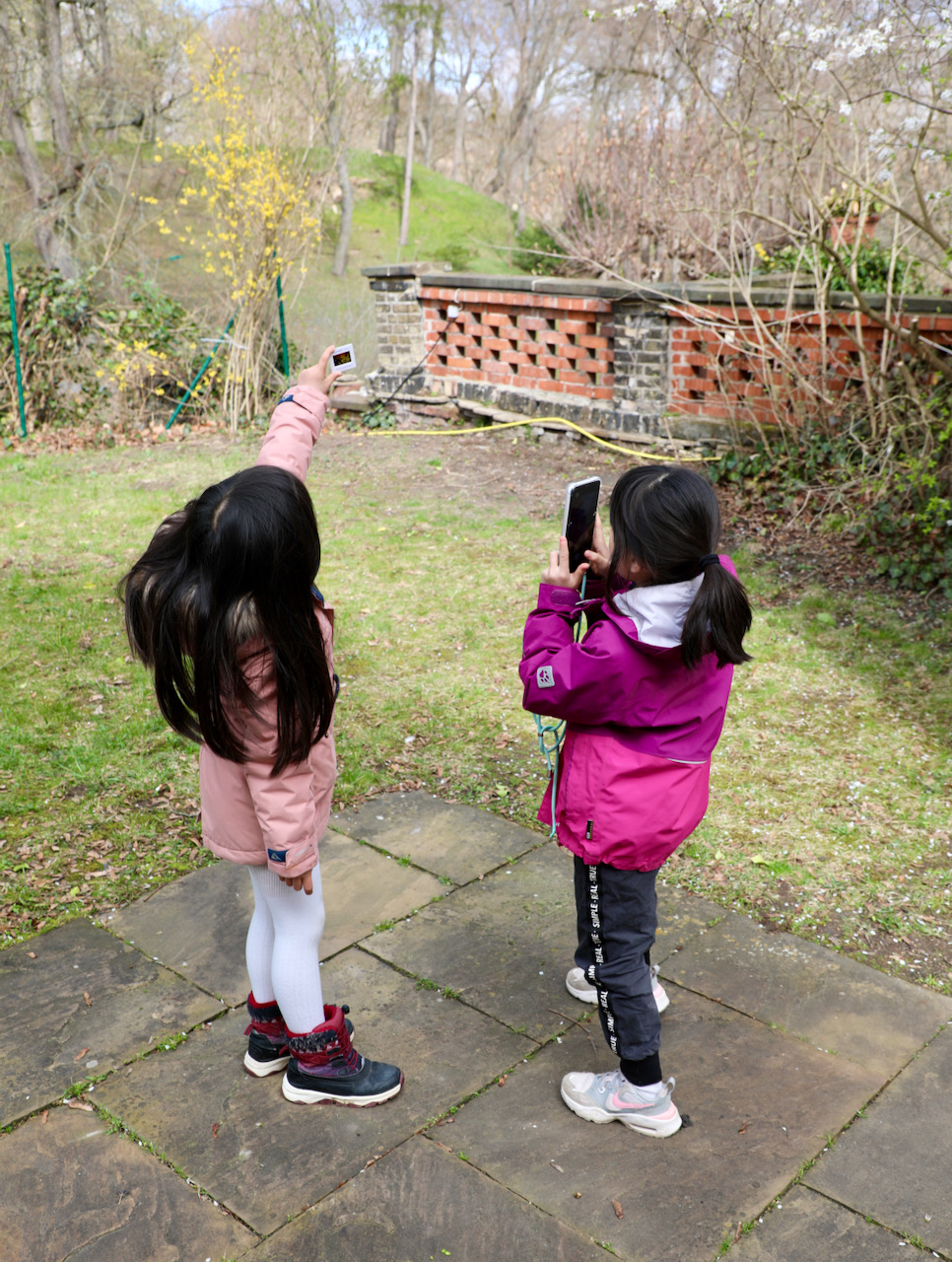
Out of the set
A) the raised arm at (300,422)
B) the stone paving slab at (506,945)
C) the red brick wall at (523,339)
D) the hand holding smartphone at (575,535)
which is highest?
the red brick wall at (523,339)

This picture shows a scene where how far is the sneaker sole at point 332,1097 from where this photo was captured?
221 cm

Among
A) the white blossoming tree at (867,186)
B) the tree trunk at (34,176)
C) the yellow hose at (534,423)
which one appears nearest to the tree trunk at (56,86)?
the tree trunk at (34,176)

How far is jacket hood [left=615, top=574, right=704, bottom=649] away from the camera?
191 centimetres

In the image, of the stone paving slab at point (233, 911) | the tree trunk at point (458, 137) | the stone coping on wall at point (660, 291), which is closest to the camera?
the stone paving slab at point (233, 911)

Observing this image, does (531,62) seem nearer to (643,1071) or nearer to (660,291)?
(660,291)

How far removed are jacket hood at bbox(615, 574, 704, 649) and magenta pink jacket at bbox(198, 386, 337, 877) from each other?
63cm

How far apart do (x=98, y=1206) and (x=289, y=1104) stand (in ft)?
1.42

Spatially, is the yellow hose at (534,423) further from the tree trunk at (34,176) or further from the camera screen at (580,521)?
the tree trunk at (34,176)

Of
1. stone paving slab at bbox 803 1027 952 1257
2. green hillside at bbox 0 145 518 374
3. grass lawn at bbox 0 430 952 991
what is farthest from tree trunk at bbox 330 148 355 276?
stone paving slab at bbox 803 1027 952 1257

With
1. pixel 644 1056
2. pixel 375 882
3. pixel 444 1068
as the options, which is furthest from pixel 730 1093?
pixel 375 882

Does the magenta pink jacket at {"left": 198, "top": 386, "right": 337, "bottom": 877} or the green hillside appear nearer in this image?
the magenta pink jacket at {"left": 198, "top": 386, "right": 337, "bottom": 877}

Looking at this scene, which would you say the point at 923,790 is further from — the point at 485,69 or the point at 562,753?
the point at 485,69

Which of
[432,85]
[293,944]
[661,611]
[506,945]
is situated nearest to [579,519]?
[661,611]

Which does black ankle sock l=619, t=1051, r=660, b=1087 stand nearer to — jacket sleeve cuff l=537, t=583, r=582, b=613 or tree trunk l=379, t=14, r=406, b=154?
jacket sleeve cuff l=537, t=583, r=582, b=613
